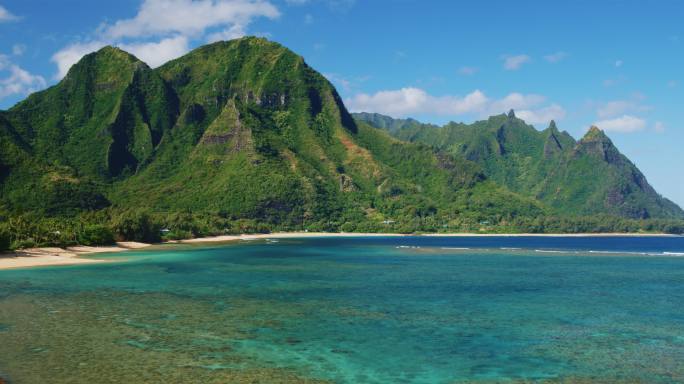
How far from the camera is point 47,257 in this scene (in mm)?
102062

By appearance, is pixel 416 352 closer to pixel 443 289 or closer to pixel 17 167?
pixel 443 289

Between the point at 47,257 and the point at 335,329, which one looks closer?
the point at 335,329

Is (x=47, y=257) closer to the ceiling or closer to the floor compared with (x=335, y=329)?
closer to the ceiling

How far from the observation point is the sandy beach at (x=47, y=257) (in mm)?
91688

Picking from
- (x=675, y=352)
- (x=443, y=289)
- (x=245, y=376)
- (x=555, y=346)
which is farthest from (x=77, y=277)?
(x=675, y=352)

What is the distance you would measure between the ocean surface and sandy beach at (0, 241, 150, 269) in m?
16.2

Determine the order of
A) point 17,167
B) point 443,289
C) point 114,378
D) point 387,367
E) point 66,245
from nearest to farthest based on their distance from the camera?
1. point 114,378
2. point 387,367
3. point 443,289
4. point 66,245
5. point 17,167

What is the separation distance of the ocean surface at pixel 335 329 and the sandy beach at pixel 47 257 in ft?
53.0

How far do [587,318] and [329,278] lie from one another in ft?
123

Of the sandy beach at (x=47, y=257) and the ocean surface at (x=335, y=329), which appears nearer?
the ocean surface at (x=335, y=329)

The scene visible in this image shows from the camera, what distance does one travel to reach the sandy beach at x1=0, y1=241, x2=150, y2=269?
91.7 meters

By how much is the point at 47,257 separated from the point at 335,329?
272ft

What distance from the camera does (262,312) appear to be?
4684 centimetres

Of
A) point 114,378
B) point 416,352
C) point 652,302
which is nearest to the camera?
point 114,378
